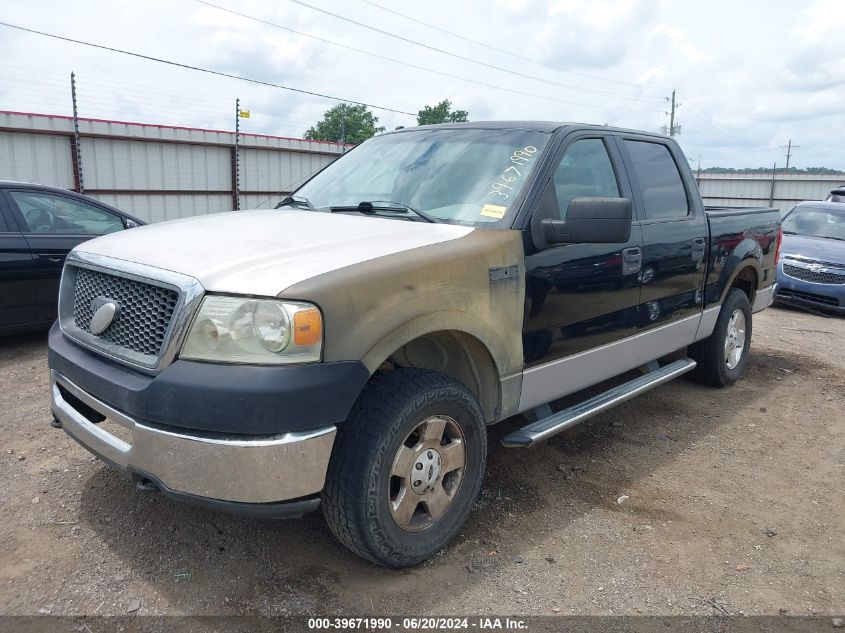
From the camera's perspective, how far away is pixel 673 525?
10.8 ft

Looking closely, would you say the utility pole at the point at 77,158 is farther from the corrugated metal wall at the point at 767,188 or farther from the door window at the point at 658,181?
the corrugated metal wall at the point at 767,188

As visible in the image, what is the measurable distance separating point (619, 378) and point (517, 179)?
8.35ft

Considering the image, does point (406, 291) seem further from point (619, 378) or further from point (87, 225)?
point (87, 225)

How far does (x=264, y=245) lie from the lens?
2713mm

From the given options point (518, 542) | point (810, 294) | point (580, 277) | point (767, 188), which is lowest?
point (518, 542)

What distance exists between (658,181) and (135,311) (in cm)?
334

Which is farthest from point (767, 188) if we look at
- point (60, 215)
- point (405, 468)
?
point (405, 468)

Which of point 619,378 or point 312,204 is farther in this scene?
point 619,378

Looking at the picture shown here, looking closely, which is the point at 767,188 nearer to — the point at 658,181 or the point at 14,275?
the point at 658,181

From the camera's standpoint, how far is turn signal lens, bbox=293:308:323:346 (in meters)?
2.29

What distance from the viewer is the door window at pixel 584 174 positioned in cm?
350

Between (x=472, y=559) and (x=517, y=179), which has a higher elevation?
(x=517, y=179)

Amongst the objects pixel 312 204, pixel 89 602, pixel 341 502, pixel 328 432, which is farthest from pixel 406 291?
pixel 89 602

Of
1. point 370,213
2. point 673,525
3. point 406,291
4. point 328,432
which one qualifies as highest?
point 370,213
